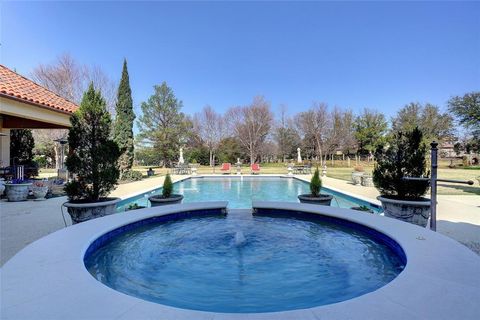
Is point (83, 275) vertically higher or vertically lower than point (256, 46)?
lower

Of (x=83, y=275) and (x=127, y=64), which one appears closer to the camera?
(x=83, y=275)

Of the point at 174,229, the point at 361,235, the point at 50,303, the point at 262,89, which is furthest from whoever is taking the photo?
the point at 262,89

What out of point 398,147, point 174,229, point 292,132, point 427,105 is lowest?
point 174,229

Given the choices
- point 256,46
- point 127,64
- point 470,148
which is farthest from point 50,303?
point 470,148

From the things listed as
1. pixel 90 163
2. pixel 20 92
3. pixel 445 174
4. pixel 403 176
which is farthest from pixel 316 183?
pixel 445 174

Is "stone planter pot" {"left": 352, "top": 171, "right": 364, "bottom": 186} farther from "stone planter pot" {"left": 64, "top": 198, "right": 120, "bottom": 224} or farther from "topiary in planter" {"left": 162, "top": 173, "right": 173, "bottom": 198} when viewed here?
"stone planter pot" {"left": 64, "top": 198, "right": 120, "bottom": 224}

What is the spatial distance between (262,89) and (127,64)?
66.2 ft

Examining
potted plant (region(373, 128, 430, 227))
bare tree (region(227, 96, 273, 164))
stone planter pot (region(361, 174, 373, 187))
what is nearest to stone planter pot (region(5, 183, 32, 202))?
potted plant (region(373, 128, 430, 227))

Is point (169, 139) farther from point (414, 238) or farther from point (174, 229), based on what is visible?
point (414, 238)

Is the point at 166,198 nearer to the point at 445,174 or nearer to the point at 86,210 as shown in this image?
the point at 86,210

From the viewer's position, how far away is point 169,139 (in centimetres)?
3228

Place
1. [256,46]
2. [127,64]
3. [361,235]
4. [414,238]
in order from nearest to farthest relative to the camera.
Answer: [414,238]
[361,235]
[127,64]
[256,46]

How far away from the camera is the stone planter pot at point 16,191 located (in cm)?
899

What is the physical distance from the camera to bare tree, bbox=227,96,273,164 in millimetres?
34812
